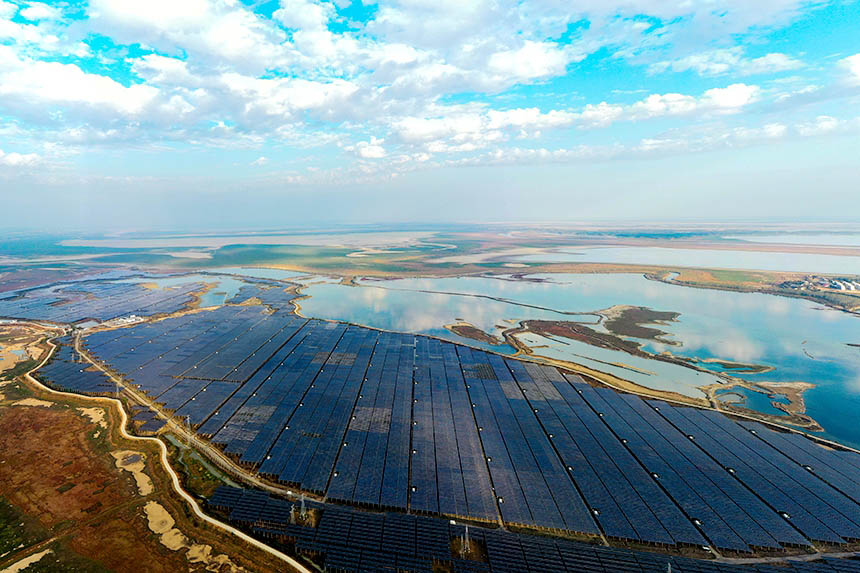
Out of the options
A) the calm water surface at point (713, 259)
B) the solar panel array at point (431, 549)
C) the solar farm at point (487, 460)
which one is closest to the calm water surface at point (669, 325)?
the solar farm at point (487, 460)

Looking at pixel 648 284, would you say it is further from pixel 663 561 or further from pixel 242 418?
pixel 242 418

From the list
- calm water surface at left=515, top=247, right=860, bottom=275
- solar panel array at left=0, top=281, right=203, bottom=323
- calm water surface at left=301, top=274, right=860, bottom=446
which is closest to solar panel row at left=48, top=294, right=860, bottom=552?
calm water surface at left=301, top=274, right=860, bottom=446

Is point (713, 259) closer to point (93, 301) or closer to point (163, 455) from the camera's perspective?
point (163, 455)

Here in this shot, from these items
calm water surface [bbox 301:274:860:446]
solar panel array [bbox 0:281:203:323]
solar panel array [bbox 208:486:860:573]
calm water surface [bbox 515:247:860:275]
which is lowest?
solar panel array [bbox 208:486:860:573]

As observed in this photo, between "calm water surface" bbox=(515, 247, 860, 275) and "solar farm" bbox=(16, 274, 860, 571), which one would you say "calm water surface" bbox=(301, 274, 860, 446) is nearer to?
"solar farm" bbox=(16, 274, 860, 571)

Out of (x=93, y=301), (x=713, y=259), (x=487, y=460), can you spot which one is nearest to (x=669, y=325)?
(x=487, y=460)

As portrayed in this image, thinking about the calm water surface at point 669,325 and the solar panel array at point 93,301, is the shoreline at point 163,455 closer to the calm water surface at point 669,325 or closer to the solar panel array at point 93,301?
the solar panel array at point 93,301
